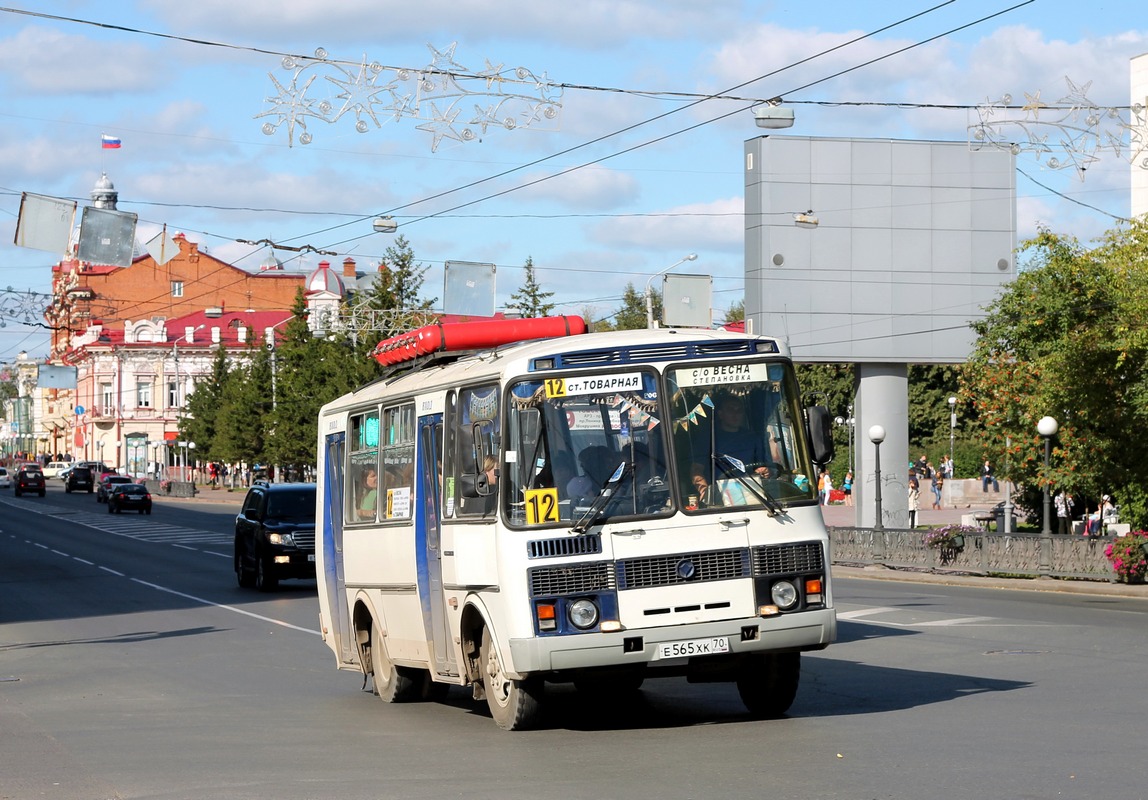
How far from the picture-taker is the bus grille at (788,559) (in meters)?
11.2

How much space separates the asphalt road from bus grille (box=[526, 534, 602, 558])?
1.26 m

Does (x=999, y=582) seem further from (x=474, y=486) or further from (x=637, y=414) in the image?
(x=474, y=486)

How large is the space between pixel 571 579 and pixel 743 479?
1.41 m

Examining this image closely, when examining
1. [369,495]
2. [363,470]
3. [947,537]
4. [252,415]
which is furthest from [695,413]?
[252,415]

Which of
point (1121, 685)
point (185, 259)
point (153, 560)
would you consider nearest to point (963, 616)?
point (1121, 685)

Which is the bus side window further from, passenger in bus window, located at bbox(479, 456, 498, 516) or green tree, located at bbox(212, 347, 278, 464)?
green tree, located at bbox(212, 347, 278, 464)

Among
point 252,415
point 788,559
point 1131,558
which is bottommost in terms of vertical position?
point 1131,558

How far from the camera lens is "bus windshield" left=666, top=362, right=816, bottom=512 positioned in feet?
37.0

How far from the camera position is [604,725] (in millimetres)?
11906

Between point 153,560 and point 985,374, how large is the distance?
20841mm

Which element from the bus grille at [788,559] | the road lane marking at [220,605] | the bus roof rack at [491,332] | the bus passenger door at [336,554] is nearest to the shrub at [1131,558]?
the road lane marking at [220,605]

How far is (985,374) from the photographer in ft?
127

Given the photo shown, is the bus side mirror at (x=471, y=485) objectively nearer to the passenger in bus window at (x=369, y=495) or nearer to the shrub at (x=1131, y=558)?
the passenger in bus window at (x=369, y=495)

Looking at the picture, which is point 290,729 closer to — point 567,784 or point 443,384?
point 443,384
